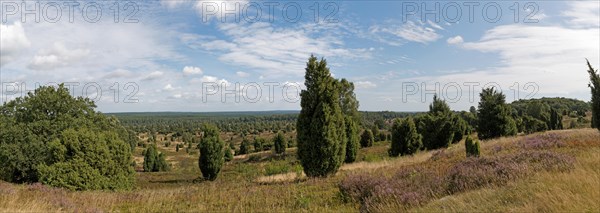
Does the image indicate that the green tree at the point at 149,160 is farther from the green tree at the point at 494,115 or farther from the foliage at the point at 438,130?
the green tree at the point at 494,115

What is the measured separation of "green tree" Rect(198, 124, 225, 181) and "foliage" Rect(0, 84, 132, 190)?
281 inches

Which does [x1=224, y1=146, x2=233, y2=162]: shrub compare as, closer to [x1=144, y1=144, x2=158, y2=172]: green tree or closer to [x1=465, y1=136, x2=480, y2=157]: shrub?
[x1=144, y1=144, x2=158, y2=172]: green tree

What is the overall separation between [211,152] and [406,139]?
18148 mm

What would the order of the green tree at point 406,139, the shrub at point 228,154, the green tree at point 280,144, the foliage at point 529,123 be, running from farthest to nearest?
1. the green tree at point 280,144
2. the shrub at point 228,154
3. the foliage at point 529,123
4. the green tree at point 406,139

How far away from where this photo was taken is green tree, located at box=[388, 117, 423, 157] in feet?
103

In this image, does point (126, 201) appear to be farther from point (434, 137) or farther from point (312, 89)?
point (434, 137)

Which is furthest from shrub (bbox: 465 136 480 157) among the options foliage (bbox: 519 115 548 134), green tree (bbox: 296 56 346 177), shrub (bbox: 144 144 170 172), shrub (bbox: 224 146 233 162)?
shrub (bbox: 144 144 170 172)

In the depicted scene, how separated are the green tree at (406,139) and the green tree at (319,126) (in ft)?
56.4

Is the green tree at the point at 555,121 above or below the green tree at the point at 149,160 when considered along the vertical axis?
above

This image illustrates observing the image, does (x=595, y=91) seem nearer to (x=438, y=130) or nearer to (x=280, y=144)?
(x=438, y=130)

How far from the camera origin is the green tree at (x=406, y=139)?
31.4 metres

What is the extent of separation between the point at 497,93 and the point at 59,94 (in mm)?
38830

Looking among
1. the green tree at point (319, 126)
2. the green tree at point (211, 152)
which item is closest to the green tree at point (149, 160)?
the green tree at point (211, 152)

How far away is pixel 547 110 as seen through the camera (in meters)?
57.7
